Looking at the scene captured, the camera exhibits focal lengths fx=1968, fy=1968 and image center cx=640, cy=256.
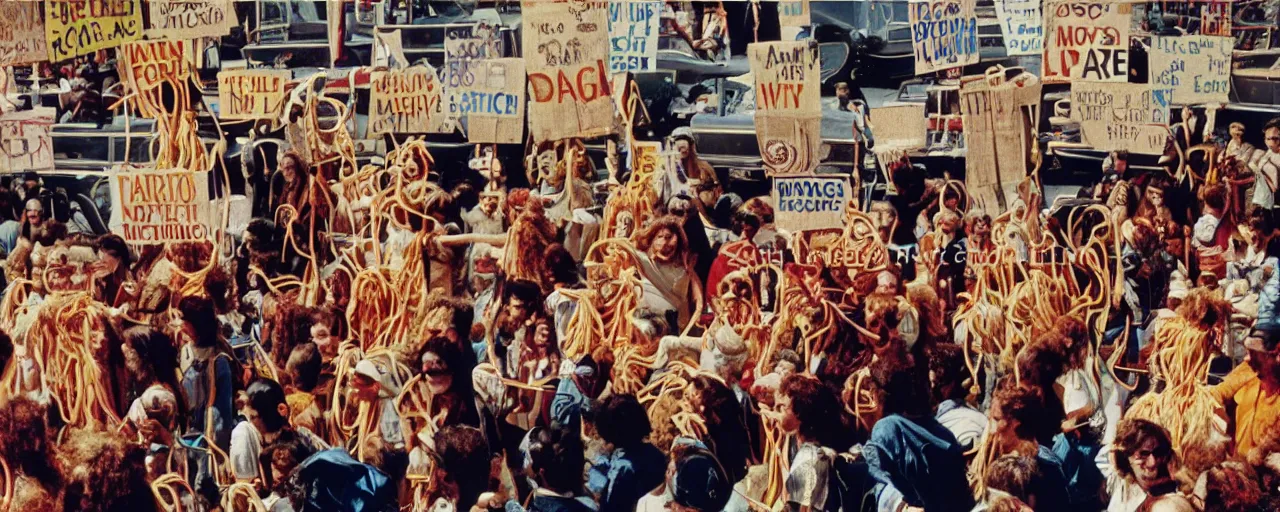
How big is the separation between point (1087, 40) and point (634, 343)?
204 cm

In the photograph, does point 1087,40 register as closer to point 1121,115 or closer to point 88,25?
point 1121,115

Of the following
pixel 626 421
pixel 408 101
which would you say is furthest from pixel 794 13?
pixel 626 421

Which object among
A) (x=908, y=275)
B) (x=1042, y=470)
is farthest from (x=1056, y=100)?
(x=1042, y=470)

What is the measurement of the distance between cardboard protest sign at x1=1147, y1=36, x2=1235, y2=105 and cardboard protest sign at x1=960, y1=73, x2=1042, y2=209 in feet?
1.51

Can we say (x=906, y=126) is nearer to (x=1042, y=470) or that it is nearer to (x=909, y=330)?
(x=909, y=330)

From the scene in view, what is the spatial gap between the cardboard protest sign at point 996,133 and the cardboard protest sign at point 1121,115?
0.17 metres

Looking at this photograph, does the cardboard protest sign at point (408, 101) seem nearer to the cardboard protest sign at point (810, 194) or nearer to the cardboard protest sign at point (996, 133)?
the cardboard protest sign at point (810, 194)

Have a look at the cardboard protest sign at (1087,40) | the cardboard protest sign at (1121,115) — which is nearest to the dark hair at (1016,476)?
the cardboard protest sign at (1121,115)

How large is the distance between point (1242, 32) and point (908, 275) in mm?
1509

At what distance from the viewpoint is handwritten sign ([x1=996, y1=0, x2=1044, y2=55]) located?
287 inches

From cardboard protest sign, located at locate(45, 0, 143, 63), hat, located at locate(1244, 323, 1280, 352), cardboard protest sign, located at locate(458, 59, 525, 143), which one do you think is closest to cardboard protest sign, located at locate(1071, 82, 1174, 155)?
hat, located at locate(1244, 323, 1280, 352)

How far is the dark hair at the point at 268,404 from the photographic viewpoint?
777cm

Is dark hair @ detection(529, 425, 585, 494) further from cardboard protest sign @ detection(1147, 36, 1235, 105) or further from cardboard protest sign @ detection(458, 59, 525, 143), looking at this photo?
cardboard protest sign @ detection(1147, 36, 1235, 105)

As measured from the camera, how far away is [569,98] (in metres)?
7.54
